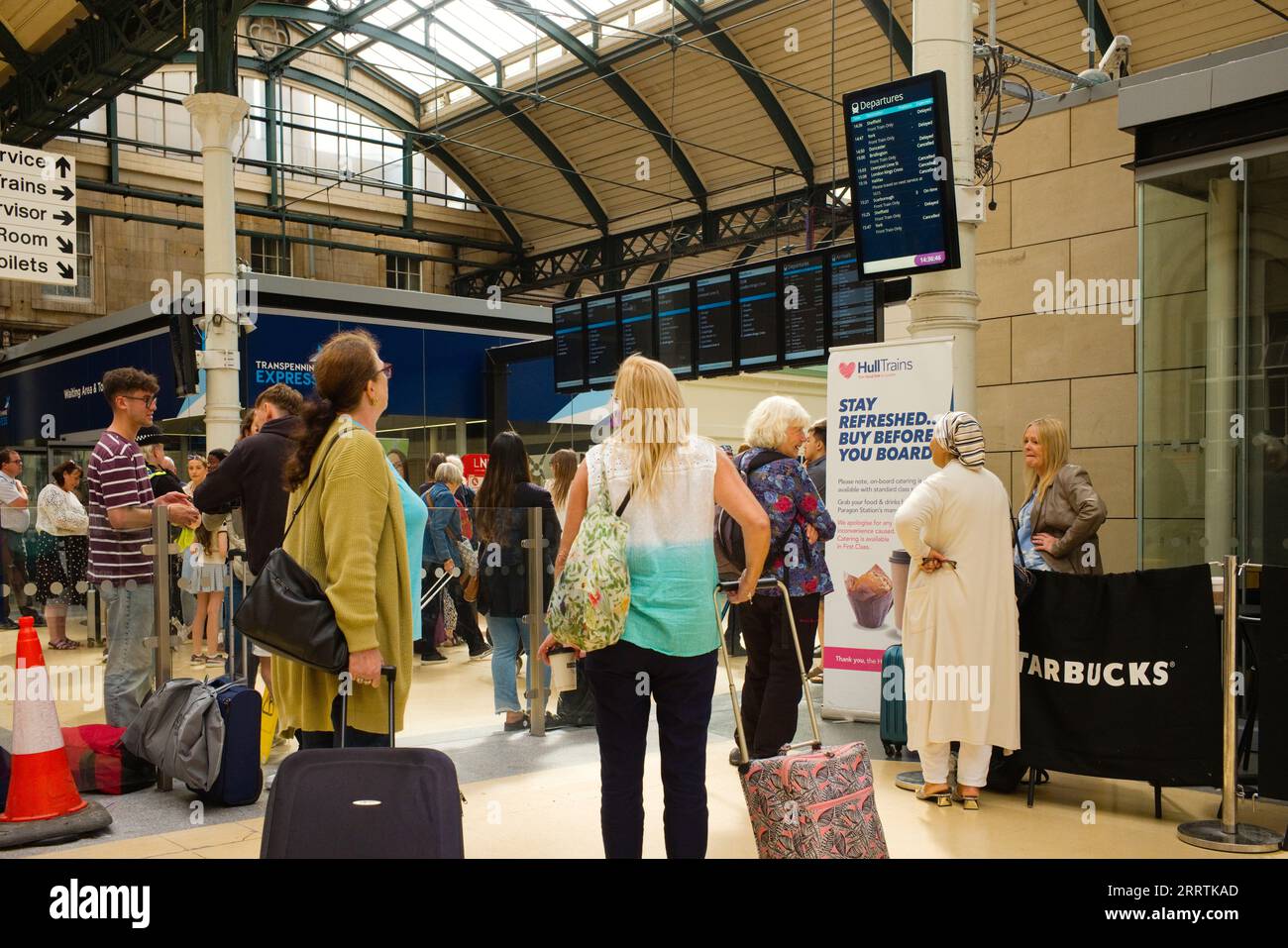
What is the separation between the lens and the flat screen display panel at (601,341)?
1306 centimetres

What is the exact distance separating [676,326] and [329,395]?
9309 mm

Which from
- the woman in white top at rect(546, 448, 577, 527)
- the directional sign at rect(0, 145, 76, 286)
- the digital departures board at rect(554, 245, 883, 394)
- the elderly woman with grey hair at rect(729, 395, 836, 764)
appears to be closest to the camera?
the elderly woman with grey hair at rect(729, 395, 836, 764)

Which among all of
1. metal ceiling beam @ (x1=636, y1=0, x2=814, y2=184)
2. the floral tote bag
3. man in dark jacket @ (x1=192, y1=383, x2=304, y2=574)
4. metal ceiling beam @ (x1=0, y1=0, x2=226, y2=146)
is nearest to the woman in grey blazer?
the floral tote bag

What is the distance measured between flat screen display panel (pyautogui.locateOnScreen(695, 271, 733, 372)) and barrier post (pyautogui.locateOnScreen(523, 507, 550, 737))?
554cm

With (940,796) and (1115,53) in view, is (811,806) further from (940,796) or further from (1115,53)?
(1115,53)

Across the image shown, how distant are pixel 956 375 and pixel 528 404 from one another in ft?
39.9

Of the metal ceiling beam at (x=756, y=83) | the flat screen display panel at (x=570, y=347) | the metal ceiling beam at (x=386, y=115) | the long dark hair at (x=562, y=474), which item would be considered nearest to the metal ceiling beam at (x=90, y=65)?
the flat screen display panel at (x=570, y=347)

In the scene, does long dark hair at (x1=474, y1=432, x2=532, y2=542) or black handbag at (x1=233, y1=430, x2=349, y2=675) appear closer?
black handbag at (x1=233, y1=430, x2=349, y2=675)

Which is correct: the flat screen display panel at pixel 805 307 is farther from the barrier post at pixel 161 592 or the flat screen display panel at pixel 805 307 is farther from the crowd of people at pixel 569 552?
the barrier post at pixel 161 592

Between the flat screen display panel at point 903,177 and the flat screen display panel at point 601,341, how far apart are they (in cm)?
694

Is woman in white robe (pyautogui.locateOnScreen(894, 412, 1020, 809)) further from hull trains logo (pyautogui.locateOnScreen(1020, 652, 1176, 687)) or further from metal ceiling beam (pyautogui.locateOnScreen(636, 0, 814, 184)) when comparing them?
metal ceiling beam (pyautogui.locateOnScreen(636, 0, 814, 184))

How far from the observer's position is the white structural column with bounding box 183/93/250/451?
36.5 feet

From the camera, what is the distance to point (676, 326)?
12219 mm

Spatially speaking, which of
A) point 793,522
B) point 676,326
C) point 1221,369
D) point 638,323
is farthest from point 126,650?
point 638,323
